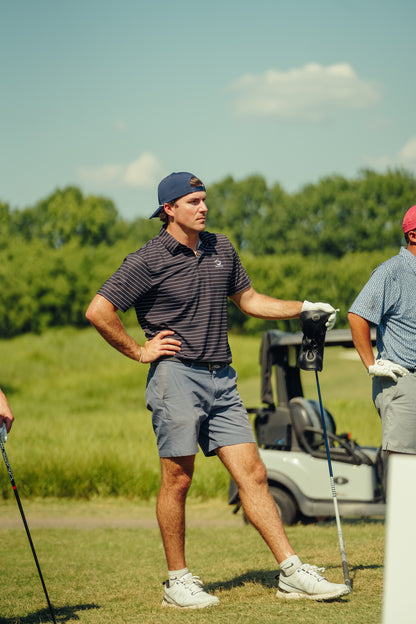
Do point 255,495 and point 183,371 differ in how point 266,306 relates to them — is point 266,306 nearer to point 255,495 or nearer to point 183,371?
point 183,371

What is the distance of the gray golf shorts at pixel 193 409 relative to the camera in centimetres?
416

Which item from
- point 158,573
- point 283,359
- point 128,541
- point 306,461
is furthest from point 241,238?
point 158,573

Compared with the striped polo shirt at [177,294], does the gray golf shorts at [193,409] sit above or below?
below

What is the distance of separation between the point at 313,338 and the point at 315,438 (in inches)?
136

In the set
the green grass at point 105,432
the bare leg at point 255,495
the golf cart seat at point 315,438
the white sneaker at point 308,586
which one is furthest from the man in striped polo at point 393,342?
the green grass at point 105,432

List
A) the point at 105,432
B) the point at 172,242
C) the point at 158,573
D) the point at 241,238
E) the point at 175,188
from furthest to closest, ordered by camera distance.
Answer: the point at 241,238
the point at 105,432
the point at 158,573
the point at 175,188
the point at 172,242

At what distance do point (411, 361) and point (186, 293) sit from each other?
1.19 metres

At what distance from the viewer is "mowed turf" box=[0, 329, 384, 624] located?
4.05 metres

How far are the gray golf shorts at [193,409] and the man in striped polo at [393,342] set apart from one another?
0.72 meters

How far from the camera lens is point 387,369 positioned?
4387 millimetres

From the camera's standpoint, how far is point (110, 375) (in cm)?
3775

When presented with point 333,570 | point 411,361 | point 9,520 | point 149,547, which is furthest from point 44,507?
point 411,361

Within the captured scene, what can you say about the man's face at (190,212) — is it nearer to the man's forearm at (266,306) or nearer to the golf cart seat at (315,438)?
the man's forearm at (266,306)

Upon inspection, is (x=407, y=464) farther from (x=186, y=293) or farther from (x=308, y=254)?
(x=308, y=254)
